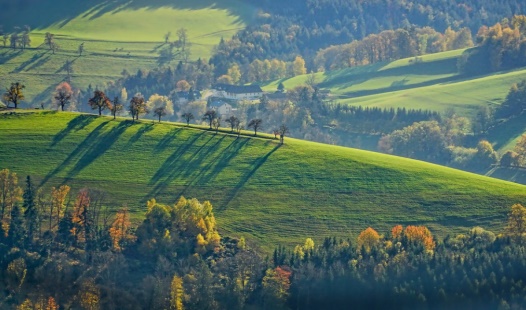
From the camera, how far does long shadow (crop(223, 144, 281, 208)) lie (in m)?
128

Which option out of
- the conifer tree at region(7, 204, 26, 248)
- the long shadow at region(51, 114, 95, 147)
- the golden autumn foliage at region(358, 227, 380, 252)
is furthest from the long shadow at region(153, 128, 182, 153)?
the golden autumn foliage at region(358, 227, 380, 252)

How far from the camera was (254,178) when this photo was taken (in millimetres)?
133000

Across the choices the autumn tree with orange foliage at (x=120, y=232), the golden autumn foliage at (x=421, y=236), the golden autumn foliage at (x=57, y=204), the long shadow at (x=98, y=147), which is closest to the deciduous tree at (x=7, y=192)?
the golden autumn foliage at (x=57, y=204)

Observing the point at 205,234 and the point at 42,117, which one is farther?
the point at 42,117

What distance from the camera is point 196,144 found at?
142 metres

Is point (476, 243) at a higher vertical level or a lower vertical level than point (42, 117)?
lower

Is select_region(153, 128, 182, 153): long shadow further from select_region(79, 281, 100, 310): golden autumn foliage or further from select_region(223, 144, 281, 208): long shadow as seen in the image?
select_region(79, 281, 100, 310): golden autumn foliage

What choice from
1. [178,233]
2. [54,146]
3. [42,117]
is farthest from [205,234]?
[42,117]

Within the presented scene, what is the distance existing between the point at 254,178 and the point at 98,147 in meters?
23.4

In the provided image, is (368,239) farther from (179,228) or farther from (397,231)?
(179,228)

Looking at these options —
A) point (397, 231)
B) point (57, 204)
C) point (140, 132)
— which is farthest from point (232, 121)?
point (397, 231)

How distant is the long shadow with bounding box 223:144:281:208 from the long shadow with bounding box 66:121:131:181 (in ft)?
67.9

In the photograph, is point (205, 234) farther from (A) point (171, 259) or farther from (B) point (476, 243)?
(B) point (476, 243)

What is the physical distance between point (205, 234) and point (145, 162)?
24.0 meters
